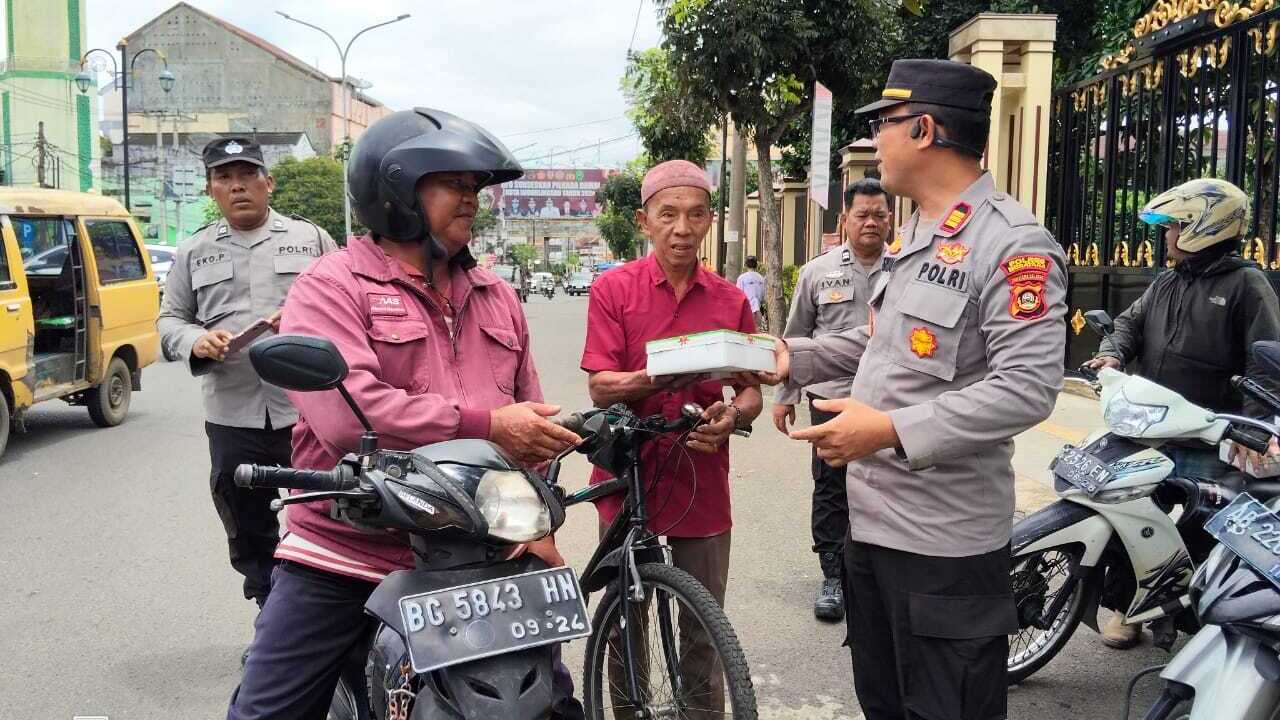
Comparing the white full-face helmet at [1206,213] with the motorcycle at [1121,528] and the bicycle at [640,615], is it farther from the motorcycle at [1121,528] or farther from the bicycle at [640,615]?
the bicycle at [640,615]

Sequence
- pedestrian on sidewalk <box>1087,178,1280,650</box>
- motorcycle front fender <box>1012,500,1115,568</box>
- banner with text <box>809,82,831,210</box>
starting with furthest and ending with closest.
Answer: banner with text <box>809,82,831,210</box> < pedestrian on sidewalk <box>1087,178,1280,650</box> < motorcycle front fender <box>1012,500,1115,568</box>

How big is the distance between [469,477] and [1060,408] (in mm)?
7922

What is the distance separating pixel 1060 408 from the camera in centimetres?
888

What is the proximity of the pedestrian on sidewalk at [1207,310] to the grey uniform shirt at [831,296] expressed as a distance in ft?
3.66

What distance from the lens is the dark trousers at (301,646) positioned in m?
2.19

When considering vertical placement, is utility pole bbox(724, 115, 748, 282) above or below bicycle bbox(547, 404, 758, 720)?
above

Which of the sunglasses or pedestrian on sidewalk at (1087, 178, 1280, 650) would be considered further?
pedestrian on sidewalk at (1087, 178, 1280, 650)

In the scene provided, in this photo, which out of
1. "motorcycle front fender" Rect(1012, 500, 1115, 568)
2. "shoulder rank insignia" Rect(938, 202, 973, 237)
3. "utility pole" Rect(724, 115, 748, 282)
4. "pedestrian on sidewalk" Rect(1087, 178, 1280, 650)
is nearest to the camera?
"shoulder rank insignia" Rect(938, 202, 973, 237)

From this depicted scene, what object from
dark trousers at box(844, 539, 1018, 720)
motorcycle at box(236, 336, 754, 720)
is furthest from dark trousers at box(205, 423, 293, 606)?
dark trousers at box(844, 539, 1018, 720)

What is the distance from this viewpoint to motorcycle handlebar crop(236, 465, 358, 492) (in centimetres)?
182

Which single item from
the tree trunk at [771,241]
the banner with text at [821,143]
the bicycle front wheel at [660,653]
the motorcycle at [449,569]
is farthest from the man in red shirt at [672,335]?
the tree trunk at [771,241]

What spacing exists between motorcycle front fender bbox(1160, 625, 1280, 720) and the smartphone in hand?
3.02 m

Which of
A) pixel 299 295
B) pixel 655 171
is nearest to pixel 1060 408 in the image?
pixel 655 171

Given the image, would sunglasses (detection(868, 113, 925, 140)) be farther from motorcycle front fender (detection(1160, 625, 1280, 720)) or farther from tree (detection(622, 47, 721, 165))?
tree (detection(622, 47, 721, 165))
